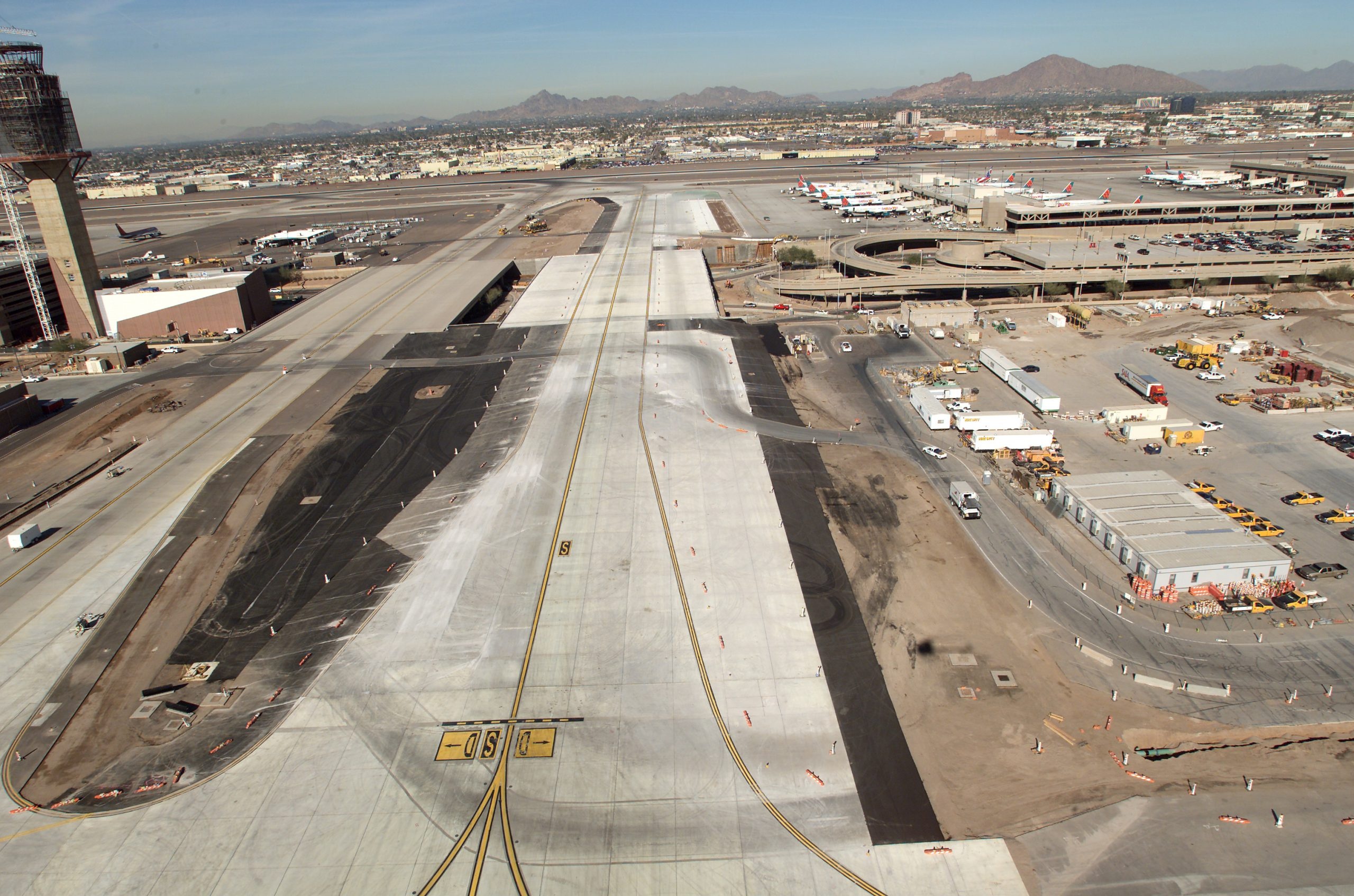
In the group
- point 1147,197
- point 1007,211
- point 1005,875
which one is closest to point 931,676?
point 1005,875

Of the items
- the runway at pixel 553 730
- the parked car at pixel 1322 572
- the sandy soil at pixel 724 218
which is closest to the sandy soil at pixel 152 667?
Answer: the runway at pixel 553 730

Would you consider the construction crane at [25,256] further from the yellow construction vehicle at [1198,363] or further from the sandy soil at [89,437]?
the yellow construction vehicle at [1198,363]

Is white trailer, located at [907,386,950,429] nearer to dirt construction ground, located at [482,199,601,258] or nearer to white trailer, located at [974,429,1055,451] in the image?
white trailer, located at [974,429,1055,451]

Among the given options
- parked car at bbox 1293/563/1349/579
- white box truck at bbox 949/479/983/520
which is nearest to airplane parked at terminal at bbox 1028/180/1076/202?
white box truck at bbox 949/479/983/520

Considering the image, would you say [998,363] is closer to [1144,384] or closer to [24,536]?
[1144,384]

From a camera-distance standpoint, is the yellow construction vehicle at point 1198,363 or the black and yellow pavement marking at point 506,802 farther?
the yellow construction vehicle at point 1198,363

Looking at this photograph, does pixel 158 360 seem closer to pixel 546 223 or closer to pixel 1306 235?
pixel 546 223
